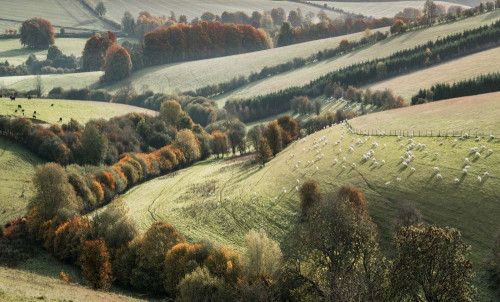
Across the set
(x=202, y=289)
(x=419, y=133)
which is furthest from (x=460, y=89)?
(x=202, y=289)

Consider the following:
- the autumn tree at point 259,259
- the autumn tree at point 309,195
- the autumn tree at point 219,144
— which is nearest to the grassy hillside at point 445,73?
the autumn tree at point 219,144

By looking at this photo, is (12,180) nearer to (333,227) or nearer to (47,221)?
(47,221)

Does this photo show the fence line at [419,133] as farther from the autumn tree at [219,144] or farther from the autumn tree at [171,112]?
the autumn tree at [171,112]

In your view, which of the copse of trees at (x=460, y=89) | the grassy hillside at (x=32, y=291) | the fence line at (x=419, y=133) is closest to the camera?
the grassy hillside at (x=32, y=291)

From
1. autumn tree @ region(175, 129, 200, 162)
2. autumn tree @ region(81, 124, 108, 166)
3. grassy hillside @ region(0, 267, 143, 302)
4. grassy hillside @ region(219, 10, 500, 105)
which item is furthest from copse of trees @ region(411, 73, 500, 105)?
grassy hillside @ region(0, 267, 143, 302)

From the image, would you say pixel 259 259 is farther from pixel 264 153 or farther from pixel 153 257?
pixel 264 153

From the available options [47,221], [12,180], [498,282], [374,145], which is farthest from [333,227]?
[12,180]
